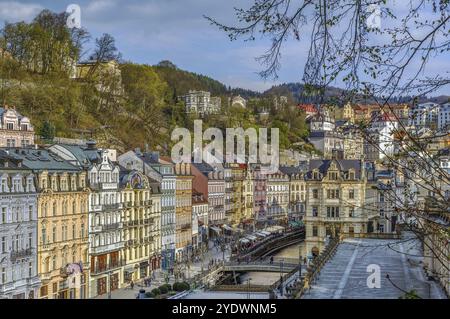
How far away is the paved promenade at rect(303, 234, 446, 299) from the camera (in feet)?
65.8

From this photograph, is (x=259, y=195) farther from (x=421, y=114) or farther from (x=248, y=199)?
(x=421, y=114)

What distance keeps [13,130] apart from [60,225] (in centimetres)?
1517

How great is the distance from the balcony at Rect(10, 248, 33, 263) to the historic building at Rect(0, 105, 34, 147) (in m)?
16.9

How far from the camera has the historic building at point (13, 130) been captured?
5131 centimetres

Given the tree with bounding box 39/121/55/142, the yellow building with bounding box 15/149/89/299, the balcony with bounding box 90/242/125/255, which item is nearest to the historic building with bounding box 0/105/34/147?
the tree with bounding box 39/121/55/142

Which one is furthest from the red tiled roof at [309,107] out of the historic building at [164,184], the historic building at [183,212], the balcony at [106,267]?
the historic building at [183,212]

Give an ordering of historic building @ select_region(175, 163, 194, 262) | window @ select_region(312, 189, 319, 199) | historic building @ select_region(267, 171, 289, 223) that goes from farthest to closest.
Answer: historic building @ select_region(267, 171, 289, 223)
historic building @ select_region(175, 163, 194, 262)
window @ select_region(312, 189, 319, 199)

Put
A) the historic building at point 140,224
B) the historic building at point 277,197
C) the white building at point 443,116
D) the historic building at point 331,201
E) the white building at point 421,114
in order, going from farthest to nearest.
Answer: the historic building at point 277,197, the historic building at point 331,201, the historic building at point 140,224, the white building at point 443,116, the white building at point 421,114

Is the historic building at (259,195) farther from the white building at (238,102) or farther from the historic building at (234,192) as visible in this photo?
the white building at (238,102)

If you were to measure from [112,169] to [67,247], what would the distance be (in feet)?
22.8

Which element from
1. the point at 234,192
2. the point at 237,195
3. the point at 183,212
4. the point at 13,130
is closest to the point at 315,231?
the point at 183,212

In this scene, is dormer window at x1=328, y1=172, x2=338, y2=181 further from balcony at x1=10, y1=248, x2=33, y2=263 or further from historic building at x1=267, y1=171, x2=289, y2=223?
historic building at x1=267, y1=171, x2=289, y2=223

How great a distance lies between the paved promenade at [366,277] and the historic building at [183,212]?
85.8 feet

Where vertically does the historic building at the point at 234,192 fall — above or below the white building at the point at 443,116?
below
